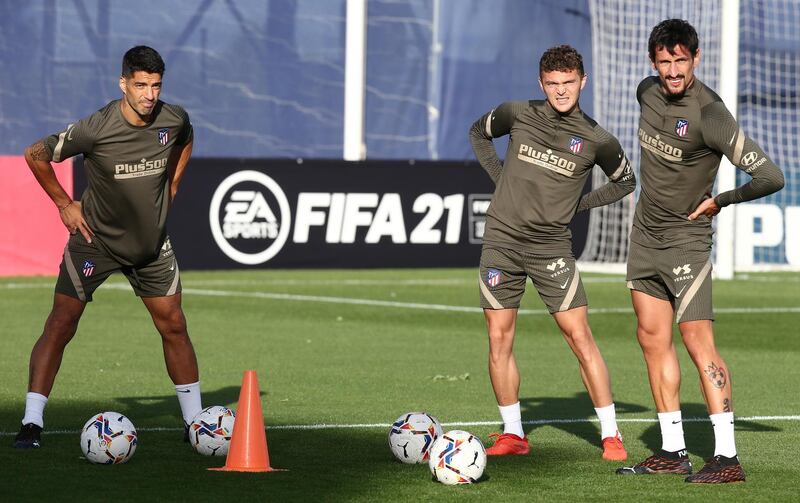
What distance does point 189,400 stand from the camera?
28.3ft

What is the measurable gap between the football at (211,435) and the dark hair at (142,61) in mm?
1816

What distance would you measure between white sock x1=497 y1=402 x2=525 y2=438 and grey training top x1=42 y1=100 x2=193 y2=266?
2.08 meters

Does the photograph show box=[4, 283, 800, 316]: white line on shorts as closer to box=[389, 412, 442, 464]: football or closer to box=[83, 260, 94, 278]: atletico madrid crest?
box=[83, 260, 94, 278]: atletico madrid crest

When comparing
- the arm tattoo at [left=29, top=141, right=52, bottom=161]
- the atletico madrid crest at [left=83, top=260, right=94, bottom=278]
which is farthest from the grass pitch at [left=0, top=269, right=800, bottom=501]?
the arm tattoo at [left=29, top=141, right=52, bottom=161]

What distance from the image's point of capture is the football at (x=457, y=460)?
284 inches

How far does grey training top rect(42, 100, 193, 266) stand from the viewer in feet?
→ 27.0

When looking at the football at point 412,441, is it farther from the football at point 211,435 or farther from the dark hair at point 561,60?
the dark hair at point 561,60

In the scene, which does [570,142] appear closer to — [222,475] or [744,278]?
[222,475]

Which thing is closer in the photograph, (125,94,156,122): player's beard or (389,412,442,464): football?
(389,412,442,464): football

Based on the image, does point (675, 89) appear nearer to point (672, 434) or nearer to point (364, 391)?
point (672, 434)

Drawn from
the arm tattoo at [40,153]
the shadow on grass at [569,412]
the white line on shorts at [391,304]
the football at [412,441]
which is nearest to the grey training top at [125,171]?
the arm tattoo at [40,153]

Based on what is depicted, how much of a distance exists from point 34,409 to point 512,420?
253cm

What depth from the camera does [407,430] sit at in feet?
25.7

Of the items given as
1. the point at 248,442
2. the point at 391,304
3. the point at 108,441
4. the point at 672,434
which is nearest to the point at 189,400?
the point at 108,441
